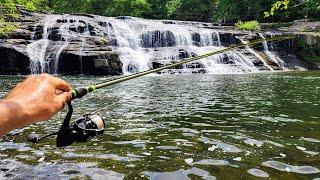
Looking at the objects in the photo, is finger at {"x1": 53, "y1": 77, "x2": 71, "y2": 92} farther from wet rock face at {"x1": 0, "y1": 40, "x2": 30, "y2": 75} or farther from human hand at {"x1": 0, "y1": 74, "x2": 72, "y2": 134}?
wet rock face at {"x1": 0, "y1": 40, "x2": 30, "y2": 75}

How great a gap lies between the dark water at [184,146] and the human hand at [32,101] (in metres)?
3.66

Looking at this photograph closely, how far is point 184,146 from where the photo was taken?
320 inches

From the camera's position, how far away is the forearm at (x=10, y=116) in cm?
223

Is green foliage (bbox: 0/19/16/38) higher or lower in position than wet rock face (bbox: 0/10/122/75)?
higher

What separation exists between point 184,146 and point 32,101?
588 centimetres

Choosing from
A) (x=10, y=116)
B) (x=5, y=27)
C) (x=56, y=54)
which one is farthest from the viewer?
(x=56, y=54)

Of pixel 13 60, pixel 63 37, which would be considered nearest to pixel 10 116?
pixel 13 60

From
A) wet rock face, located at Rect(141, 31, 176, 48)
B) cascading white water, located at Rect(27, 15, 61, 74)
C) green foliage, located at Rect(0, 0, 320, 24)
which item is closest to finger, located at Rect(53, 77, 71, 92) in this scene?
cascading white water, located at Rect(27, 15, 61, 74)

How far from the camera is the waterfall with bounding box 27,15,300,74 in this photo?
33.9 meters

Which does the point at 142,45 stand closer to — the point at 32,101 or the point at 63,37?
the point at 63,37

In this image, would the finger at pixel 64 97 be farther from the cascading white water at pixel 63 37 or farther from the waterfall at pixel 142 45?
the cascading white water at pixel 63 37

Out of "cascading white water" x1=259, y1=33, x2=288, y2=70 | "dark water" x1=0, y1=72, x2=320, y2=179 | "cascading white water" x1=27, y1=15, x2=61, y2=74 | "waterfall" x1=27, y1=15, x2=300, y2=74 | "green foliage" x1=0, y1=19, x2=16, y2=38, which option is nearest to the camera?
"dark water" x1=0, y1=72, x2=320, y2=179

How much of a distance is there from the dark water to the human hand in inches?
144

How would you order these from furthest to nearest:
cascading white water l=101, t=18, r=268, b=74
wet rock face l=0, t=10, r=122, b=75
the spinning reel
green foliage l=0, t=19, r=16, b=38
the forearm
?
cascading white water l=101, t=18, r=268, b=74 < wet rock face l=0, t=10, r=122, b=75 < green foliage l=0, t=19, r=16, b=38 < the spinning reel < the forearm
